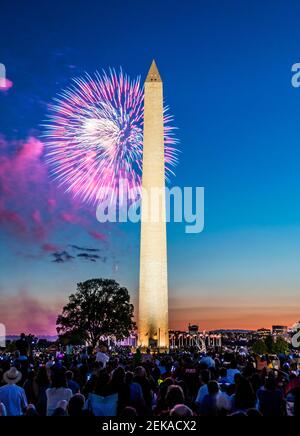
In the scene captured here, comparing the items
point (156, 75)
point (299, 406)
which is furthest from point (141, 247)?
point (299, 406)

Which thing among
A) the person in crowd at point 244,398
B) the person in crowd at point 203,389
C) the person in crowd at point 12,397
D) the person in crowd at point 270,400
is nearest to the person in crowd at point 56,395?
the person in crowd at point 12,397

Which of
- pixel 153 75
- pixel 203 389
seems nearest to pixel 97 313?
pixel 153 75

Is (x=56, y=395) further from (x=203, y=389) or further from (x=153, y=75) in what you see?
(x=153, y=75)

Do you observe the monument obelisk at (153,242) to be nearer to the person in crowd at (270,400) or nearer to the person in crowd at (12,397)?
the person in crowd at (270,400)

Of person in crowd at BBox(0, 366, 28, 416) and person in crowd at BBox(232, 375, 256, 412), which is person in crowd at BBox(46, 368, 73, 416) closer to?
person in crowd at BBox(0, 366, 28, 416)

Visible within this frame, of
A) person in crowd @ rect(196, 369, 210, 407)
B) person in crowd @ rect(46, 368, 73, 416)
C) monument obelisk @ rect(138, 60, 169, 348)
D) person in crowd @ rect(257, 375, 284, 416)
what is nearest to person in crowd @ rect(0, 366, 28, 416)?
person in crowd @ rect(46, 368, 73, 416)
